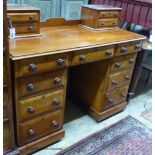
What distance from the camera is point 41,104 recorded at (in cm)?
146

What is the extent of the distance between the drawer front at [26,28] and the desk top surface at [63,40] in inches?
2.7

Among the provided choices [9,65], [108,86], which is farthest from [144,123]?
[9,65]

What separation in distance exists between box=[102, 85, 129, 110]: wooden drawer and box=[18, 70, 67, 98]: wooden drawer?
2.04 feet

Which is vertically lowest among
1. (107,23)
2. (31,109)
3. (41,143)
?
(41,143)

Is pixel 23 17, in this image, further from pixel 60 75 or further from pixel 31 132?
pixel 31 132

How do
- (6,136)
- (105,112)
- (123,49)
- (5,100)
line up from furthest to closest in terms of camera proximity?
(105,112) → (123,49) → (6,136) → (5,100)

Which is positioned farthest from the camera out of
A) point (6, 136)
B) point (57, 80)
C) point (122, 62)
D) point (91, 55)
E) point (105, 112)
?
point (105, 112)

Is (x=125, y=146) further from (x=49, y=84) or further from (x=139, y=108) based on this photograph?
(x=49, y=84)

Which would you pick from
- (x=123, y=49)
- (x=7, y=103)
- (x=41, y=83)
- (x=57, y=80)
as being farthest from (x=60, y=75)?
(x=123, y=49)

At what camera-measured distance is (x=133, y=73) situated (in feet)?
7.22

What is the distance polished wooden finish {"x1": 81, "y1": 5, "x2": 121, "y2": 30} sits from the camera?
1.87 metres

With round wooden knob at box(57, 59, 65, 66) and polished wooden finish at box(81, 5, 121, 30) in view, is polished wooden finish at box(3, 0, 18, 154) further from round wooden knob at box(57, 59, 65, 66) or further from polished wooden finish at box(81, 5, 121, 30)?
polished wooden finish at box(81, 5, 121, 30)

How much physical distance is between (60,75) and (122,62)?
715 millimetres

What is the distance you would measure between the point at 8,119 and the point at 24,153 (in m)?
0.39
